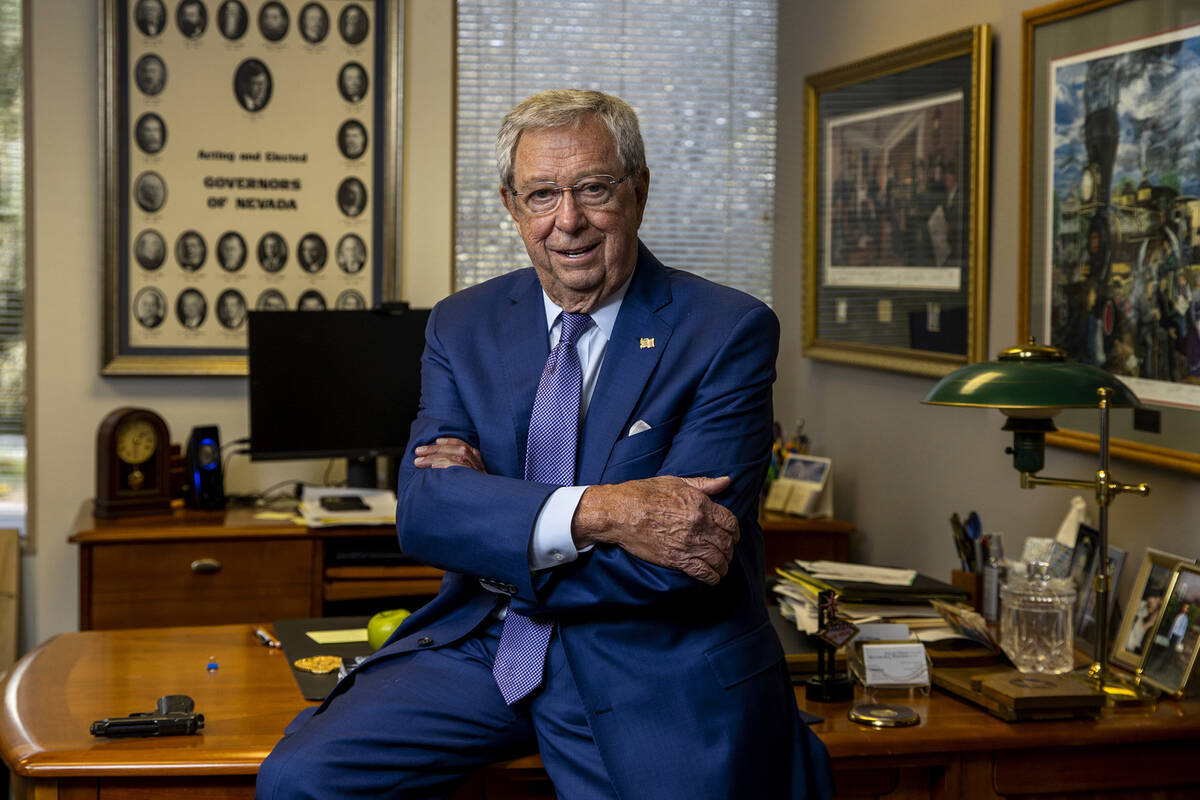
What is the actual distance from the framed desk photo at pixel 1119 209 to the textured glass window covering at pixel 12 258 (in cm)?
289

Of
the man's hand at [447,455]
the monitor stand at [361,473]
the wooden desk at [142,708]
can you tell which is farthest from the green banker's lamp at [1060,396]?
the monitor stand at [361,473]

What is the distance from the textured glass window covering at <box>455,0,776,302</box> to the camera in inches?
161

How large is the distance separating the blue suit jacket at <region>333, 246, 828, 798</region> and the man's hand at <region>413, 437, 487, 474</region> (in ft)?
0.06

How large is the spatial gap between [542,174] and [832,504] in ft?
6.93

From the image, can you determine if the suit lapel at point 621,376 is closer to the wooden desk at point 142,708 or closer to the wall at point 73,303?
the wooden desk at point 142,708

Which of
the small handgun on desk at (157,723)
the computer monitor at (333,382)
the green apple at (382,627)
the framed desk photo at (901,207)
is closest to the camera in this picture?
the small handgun on desk at (157,723)

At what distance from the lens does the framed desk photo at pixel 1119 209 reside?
7.42 feet

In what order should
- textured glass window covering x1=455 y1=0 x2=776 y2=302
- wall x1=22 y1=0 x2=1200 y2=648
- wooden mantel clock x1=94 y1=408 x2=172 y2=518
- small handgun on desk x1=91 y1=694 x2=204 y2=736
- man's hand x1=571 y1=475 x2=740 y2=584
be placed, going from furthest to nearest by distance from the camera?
1. textured glass window covering x1=455 y1=0 x2=776 y2=302
2. wooden mantel clock x1=94 y1=408 x2=172 y2=518
3. wall x1=22 y1=0 x2=1200 y2=648
4. small handgun on desk x1=91 y1=694 x2=204 y2=736
5. man's hand x1=571 y1=475 x2=740 y2=584

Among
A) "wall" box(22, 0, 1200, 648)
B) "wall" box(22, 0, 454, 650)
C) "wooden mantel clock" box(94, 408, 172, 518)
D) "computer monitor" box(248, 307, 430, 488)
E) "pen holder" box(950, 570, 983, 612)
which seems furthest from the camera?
"wall" box(22, 0, 454, 650)

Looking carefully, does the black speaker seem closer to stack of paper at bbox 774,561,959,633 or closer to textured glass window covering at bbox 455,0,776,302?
textured glass window covering at bbox 455,0,776,302

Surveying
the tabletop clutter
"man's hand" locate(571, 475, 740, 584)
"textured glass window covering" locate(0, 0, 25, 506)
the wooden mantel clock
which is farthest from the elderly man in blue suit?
"textured glass window covering" locate(0, 0, 25, 506)

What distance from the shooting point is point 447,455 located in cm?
186

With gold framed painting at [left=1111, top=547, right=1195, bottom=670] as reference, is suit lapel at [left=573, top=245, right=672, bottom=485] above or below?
above

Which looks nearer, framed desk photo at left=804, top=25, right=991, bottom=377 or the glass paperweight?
the glass paperweight
